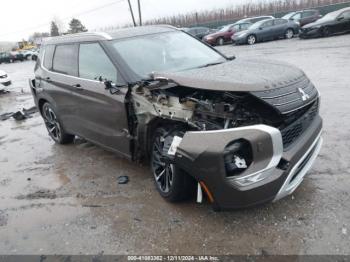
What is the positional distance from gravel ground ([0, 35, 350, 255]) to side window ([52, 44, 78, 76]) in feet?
4.72

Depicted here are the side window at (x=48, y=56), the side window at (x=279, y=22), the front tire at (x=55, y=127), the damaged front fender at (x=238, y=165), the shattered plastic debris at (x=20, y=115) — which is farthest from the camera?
the side window at (x=279, y=22)

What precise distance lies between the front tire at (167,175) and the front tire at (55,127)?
9.16 ft

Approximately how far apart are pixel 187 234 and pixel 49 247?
1369 millimetres

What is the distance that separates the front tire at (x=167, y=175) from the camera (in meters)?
3.66

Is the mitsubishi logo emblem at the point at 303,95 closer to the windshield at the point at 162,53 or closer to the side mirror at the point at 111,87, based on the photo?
the windshield at the point at 162,53

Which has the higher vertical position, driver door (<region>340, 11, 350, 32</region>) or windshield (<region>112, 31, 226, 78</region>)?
windshield (<region>112, 31, 226, 78</region>)

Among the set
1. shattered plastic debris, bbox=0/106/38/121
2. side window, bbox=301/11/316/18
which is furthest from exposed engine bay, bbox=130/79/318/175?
side window, bbox=301/11/316/18

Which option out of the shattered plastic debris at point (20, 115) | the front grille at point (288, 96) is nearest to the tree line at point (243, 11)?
the shattered plastic debris at point (20, 115)

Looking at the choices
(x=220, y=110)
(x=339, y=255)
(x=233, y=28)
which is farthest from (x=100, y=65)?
(x=233, y=28)

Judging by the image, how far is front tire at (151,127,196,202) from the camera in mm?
3662

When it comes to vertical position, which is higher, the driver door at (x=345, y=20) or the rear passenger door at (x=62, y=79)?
the rear passenger door at (x=62, y=79)

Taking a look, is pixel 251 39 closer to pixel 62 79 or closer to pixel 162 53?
pixel 62 79

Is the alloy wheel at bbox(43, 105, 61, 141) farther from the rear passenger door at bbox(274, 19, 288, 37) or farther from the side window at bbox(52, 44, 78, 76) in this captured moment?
the rear passenger door at bbox(274, 19, 288, 37)

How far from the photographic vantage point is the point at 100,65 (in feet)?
15.4
